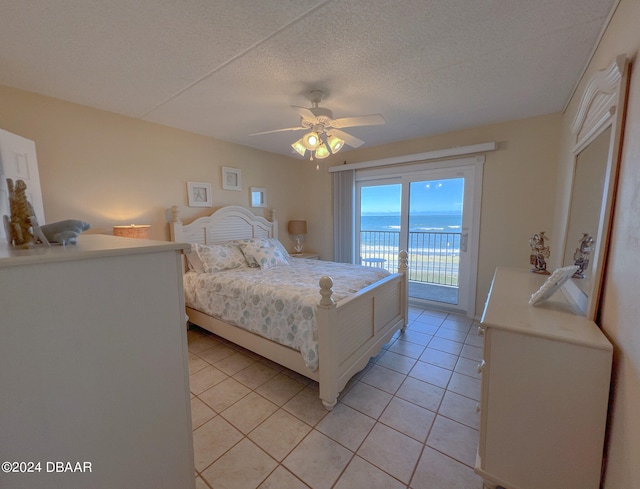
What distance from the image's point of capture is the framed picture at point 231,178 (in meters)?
3.54

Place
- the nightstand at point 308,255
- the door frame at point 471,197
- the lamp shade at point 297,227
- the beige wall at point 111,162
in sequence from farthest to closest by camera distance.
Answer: the lamp shade at point 297,227 → the nightstand at point 308,255 → the door frame at point 471,197 → the beige wall at point 111,162

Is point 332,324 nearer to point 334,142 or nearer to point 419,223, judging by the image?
→ point 334,142

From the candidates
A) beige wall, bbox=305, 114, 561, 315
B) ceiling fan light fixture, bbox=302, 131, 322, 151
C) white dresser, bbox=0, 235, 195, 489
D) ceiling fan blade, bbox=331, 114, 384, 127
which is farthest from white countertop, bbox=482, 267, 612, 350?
ceiling fan light fixture, bbox=302, 131, 322, 151

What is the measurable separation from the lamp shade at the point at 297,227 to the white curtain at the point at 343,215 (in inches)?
21.2

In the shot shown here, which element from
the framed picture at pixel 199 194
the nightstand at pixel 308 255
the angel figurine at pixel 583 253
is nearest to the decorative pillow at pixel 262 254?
the framed picture at pixel 199 194

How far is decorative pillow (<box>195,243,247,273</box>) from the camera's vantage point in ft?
9.37

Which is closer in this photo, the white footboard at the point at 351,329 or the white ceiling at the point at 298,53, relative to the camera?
the white ceiling at the point at 298,53

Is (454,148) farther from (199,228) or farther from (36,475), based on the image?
(36,475)

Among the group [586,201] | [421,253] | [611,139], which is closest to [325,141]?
[611,139]

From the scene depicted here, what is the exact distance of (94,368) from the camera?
76cm

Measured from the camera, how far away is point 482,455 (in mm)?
1222

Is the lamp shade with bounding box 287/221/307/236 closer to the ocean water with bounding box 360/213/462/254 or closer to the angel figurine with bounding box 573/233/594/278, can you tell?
the ocean water with bounding box 360/213/462/254

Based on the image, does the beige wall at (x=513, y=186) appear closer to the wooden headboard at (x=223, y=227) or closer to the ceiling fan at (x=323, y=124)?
the ceiling fan at (x=323, y=124)

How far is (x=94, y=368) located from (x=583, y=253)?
2.27 metres
